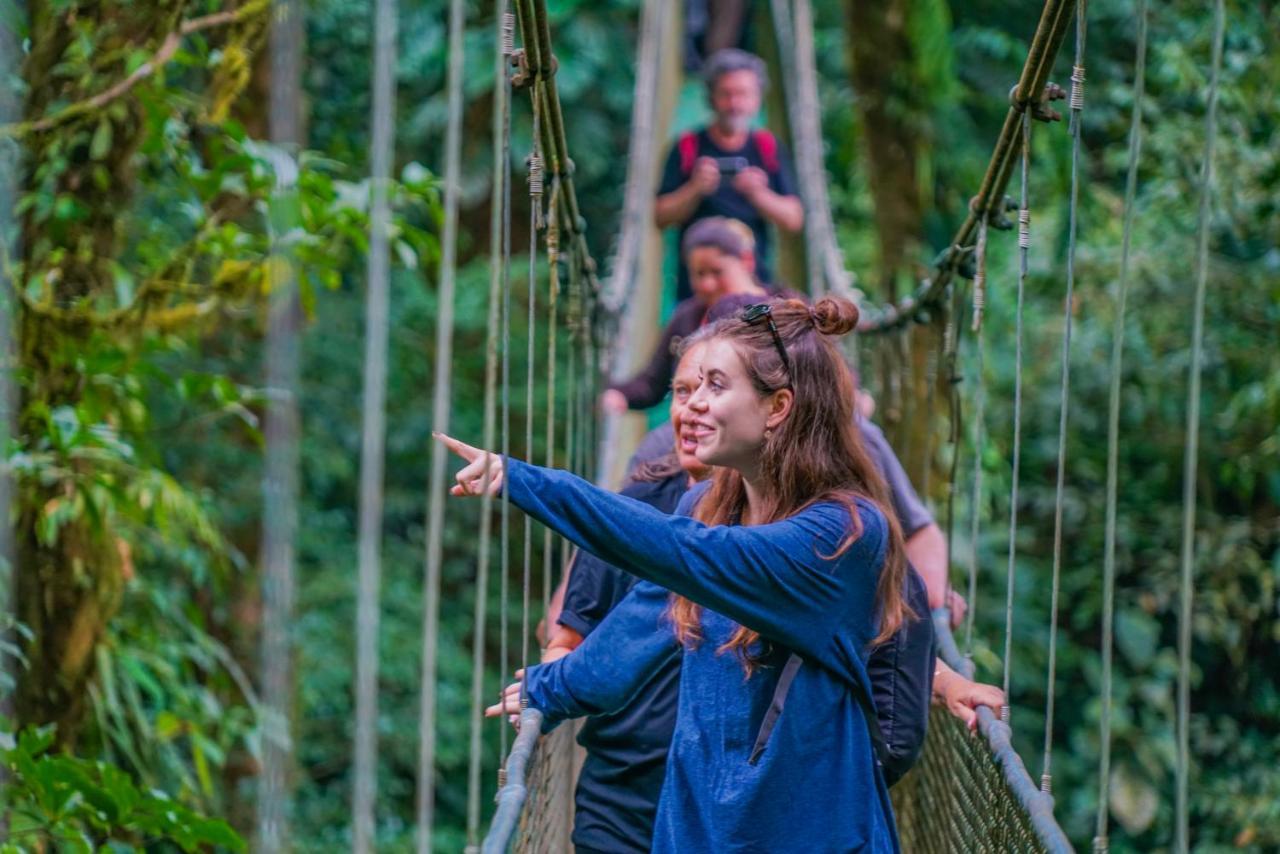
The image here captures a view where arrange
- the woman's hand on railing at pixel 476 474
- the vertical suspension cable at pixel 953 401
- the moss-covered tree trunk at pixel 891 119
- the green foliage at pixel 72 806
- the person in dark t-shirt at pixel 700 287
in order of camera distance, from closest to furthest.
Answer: the woman's hand on railing at pixel 476 474, the green foliage at pixel 72 806, the vertical suspension cable at pixel 953 401, the person in dark t-shirt at pixel 700 287, the moss-covered tree trunk at pixel 891 119

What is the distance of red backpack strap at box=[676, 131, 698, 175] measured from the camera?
3463mm

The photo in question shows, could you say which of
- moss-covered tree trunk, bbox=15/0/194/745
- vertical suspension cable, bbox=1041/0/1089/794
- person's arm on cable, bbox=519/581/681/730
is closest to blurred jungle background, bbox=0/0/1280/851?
moss-covered tree trunk, bbox=15/0/194/745

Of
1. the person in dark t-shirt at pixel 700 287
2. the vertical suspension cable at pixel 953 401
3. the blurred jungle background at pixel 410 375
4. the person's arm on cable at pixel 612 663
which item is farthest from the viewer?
the person in dark t-shirt at pixel 700 287

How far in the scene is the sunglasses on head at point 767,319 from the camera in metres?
1.27

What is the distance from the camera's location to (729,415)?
124 cm

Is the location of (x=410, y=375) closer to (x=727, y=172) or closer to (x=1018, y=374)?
(x=727, y=172)

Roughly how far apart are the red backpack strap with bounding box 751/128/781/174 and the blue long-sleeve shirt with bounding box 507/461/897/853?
240 cm

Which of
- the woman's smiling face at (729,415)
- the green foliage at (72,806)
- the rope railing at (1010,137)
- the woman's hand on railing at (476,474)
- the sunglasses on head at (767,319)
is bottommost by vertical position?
the green foliage at (72,806)

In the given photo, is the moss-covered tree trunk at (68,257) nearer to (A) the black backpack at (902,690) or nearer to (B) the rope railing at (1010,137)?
(B) the rope railing at (1010,137)

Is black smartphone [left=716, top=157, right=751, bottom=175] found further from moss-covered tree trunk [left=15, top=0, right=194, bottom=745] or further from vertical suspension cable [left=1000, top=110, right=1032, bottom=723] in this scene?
vertical suspension cable [left=1000, top=110, right=1032, bottom=723]

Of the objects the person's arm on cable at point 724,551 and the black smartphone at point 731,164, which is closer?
the person's arm on cable at point 724,551

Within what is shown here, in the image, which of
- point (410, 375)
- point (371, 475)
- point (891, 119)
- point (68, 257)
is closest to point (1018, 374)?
point (371, 475)

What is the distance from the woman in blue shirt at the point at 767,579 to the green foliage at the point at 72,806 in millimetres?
625

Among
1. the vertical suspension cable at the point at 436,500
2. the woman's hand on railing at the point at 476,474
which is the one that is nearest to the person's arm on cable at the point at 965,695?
the woman's hand on railing at the point at 476,474
